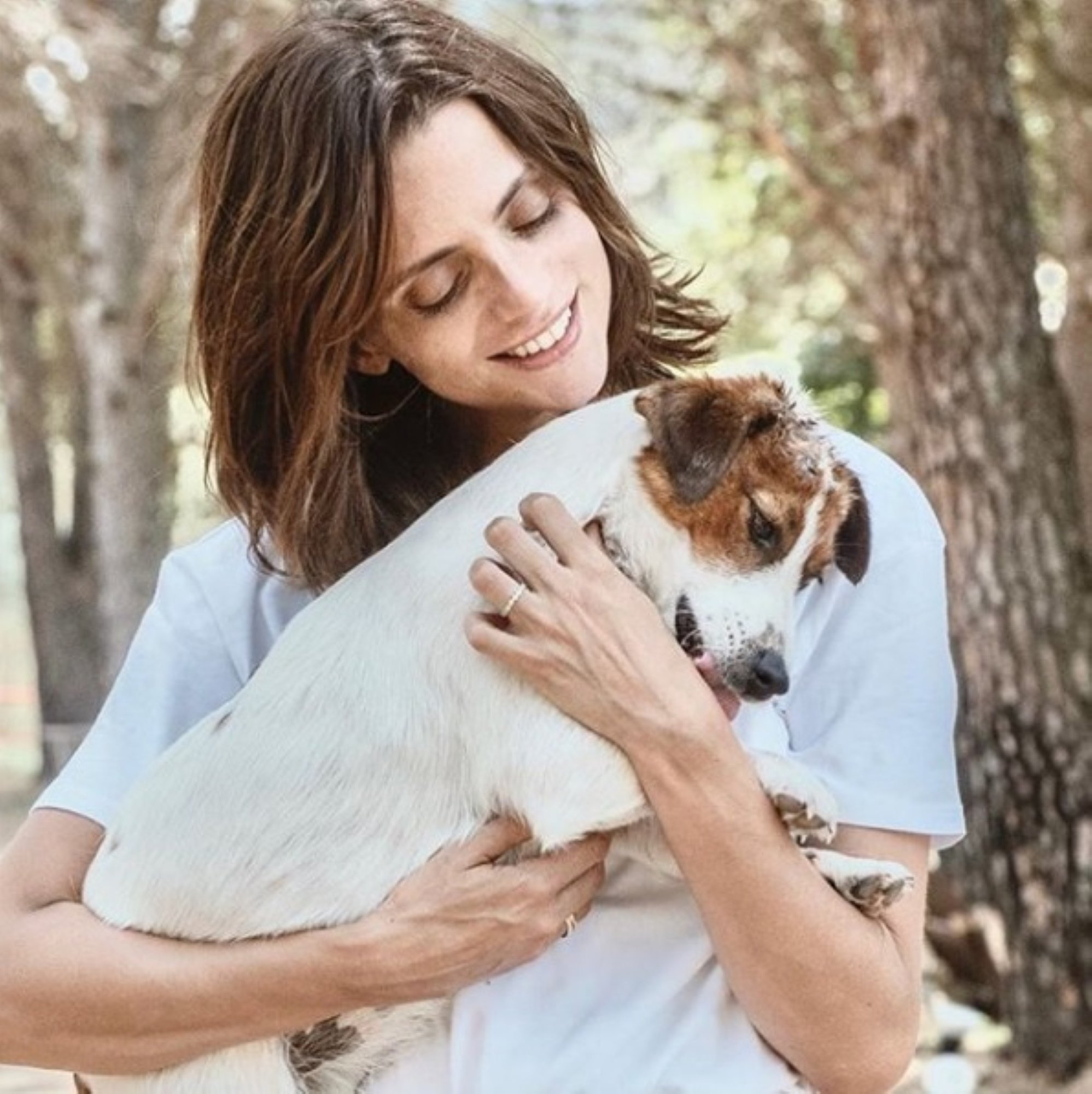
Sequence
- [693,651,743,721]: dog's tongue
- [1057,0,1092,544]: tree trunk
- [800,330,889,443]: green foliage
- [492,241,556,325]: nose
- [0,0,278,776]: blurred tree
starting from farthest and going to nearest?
1. [800,330,889,443]: green foliage
2. [1057,0,1092,544]: tree trunk
3. [0,0,278,776]: blurred tree
4. [492,241,556,325]: nose
5. [693,651,743,721]: dog's tongue

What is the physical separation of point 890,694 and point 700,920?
1.16ft

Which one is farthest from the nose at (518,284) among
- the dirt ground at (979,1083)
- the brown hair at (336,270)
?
the dirt ground at (979,1083)

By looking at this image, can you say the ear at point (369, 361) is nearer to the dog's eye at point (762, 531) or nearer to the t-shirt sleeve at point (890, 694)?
the dog's eye at point (762, 531)

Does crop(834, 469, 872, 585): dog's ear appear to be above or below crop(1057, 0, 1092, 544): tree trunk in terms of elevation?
above

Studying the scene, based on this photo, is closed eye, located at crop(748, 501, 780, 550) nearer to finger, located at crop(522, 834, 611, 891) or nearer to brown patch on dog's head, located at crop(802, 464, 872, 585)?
brown patch on dog's head, located at crop(802, 464, 872, 585)

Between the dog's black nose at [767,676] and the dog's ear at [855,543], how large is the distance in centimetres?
15

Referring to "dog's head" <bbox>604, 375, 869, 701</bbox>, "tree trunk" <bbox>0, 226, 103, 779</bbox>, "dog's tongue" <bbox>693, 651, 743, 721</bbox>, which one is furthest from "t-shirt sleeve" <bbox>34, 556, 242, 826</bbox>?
"tree trunk" <bbox>0, 226, 103, 779</bbox>

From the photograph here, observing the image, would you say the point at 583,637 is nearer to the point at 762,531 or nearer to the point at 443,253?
the point at 762,531

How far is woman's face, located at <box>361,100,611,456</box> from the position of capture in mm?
2422

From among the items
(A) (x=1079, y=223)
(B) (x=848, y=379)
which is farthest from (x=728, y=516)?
(B) (x=848, y=379)

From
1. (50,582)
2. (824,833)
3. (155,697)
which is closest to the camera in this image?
(824,833)

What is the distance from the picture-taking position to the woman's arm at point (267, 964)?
7.15 ft

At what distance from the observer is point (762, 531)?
7.84ft

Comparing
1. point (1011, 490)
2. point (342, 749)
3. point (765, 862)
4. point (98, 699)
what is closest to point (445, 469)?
point (342, 749)
